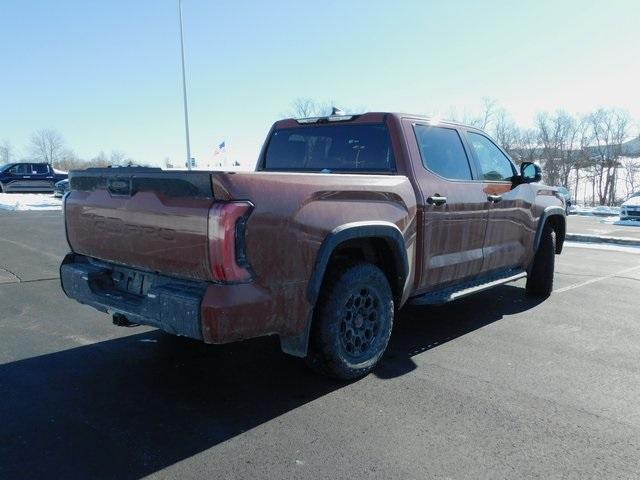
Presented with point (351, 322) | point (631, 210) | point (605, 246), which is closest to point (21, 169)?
point (605, 246)

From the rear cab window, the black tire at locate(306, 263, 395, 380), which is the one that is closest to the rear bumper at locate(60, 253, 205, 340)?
the black tire at locate(306, 263, 395, 380)

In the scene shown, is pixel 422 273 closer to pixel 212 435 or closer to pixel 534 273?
pixel 212 435

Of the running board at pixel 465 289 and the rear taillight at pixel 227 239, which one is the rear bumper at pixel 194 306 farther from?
the running board at pixel 465 289

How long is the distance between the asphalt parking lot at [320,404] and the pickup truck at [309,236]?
0.46 metres

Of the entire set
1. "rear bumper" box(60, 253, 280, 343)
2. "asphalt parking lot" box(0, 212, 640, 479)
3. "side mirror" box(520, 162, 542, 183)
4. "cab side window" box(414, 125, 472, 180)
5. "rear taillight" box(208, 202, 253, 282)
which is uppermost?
"cab side window" box(414, 125, 472, 180)

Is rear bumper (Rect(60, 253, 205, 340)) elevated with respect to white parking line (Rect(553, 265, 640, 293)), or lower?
elevated

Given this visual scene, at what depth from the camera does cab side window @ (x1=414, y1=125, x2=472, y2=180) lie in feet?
15.1

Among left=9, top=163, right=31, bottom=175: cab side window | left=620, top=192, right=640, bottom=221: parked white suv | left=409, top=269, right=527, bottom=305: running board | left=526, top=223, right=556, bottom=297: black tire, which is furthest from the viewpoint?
left=9, top=163, right=31, bottom=175: cab side window

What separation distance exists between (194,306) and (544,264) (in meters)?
4.99

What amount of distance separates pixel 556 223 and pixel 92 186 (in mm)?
5546

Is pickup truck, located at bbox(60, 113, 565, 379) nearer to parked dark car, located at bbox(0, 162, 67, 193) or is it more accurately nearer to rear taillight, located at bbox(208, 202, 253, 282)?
rear taillight, located at bbox(208, 202, 253, 282)

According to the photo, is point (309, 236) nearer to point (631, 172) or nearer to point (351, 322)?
point (351, 322)

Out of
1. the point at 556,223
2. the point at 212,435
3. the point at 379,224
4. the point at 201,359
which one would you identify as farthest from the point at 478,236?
the point at 212,435

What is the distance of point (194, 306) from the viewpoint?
2887 mm
